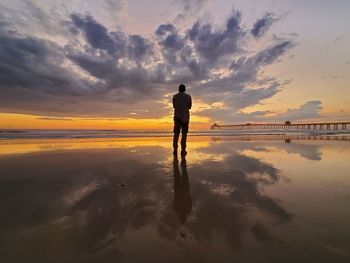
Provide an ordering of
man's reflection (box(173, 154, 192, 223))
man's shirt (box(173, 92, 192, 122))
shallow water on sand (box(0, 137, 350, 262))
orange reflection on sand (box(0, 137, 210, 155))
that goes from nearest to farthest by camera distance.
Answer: shallow water on sand (box(0, 137, 350, 262))
man's reflection (box(173, 154, 192, 223))
man's shirt (box(173, 92, 192, 122))
orange reflection on sand (box(0, 137, 210, 155))

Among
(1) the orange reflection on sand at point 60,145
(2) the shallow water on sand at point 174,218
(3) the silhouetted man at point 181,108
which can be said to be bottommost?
(2) the shallow water on sand at point 174,218

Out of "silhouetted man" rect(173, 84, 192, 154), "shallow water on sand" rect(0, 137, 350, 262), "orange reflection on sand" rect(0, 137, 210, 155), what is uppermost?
"silhouetted man" rect(173, 84, 192, 154)

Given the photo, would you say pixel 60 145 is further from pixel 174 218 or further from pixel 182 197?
pixel 174 218

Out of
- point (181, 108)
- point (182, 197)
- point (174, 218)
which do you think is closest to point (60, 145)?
point (181, 108)

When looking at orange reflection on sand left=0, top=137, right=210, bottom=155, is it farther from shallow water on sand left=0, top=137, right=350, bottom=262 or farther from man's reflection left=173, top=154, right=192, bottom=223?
man's reflection left=173, top=154, right=192, bottom=223

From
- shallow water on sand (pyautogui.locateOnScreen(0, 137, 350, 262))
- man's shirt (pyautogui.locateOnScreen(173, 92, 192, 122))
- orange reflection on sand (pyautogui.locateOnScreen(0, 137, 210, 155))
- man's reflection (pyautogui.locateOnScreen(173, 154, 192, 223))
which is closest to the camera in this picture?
shallow water on sand (pyautogui.locateOnScreen(0, 137, 350, 262))

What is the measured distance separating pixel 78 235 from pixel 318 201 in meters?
2.97

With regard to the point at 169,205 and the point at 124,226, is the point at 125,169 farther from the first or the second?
A: the point at 124,226

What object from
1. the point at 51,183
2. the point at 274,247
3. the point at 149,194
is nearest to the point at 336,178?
the point at 274,247

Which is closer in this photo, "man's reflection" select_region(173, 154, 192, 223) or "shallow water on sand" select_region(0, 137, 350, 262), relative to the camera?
"shallow water on sand" select_region(0, 137, 350, 262)

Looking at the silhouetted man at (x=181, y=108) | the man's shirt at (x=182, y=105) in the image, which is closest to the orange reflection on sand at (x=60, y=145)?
the silhouetted man at (x=181, y=108)

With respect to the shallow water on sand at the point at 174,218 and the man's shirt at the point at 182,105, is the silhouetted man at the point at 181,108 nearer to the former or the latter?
the man's shirt at the point at 182,105

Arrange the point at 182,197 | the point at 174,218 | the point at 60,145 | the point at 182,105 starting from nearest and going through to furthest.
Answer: the point at 174,218
the point at 182,197
the point at 182,105
the point at 60,145

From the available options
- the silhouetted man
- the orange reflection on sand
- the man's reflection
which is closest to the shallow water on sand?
the man's reflection
